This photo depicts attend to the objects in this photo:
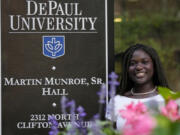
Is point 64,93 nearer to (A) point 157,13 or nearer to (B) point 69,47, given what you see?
(B) point 69,47

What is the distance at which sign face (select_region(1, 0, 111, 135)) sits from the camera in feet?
8.70

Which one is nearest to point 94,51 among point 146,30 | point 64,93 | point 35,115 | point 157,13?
point 64,93

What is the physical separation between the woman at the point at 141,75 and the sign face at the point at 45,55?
219 mm

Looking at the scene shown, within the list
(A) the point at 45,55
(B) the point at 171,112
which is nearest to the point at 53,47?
(A) the point at 45,55

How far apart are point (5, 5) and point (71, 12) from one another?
43 centimetres

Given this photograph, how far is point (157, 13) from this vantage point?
11414mm

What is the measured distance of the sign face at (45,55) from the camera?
104 inches

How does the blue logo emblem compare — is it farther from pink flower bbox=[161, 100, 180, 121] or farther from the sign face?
pink flower bbox=[161, 100, 180, 121]

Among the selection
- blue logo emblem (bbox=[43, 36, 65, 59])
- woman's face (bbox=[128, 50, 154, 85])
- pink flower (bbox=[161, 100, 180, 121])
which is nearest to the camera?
pink flower (bbox=[161, 100, 180, 121])

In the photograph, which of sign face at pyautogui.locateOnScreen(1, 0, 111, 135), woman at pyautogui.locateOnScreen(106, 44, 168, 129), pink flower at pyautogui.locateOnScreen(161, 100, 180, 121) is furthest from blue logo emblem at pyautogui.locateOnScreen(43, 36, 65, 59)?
pink flower at pyautogui.locateOnScreen(161, 100, 180, 121)

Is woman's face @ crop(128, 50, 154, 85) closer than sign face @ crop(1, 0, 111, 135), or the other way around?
woman's face @ crop(128, 50, 154, 85)

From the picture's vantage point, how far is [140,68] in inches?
94.7

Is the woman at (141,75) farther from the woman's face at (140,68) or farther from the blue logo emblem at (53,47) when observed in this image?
the blue logo emblem at (53,47)

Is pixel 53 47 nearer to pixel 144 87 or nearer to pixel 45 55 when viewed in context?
pixel 45 55
